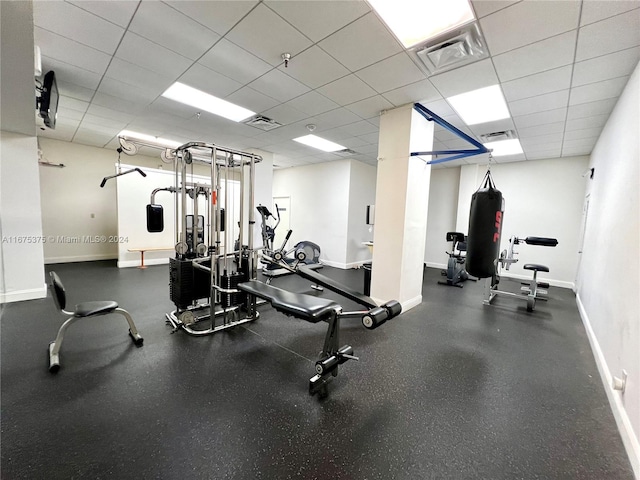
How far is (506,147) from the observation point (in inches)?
204

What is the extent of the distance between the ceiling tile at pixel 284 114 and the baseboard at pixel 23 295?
13.7ft

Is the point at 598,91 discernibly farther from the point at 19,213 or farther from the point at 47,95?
the point at 19,213

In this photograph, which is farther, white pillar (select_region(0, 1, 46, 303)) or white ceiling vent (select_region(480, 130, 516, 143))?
white ceiling vent (select_region(480, 130, 516, 143))

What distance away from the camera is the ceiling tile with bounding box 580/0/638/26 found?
177cm

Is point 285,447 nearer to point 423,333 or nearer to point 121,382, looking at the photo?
point 121,382

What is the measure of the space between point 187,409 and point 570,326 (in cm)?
462

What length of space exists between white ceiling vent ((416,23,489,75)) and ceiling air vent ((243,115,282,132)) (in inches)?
100

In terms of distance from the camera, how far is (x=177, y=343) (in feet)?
8.75

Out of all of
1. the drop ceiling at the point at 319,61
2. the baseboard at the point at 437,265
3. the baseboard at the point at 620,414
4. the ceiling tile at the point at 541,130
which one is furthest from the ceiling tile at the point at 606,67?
the baseboard at the point at 437,265

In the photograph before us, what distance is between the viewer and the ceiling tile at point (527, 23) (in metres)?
1.84

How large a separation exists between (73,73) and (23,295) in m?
3.02

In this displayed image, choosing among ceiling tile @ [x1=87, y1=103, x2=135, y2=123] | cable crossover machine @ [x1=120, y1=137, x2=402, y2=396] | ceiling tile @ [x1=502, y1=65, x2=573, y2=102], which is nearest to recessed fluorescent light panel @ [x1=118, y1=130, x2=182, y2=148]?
ceiling tile @ [x1=87, y1=103, x2=135, y2=123]

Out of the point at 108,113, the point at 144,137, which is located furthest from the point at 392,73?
the point at 144,137

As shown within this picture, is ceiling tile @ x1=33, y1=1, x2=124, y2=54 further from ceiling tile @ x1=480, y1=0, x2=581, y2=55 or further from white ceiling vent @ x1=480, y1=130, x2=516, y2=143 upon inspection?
white ceiling vent @ x1=480, y1=130, x2=516, y2=143
